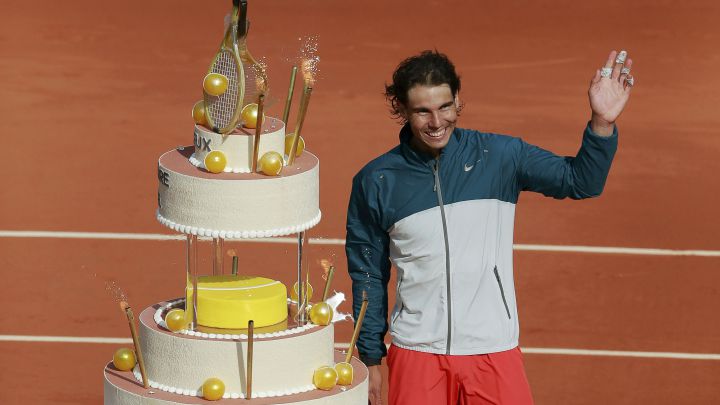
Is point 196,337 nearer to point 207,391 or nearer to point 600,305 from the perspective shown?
point 207,391

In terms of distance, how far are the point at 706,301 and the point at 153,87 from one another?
7103mm

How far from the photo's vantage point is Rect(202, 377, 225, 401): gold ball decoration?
691 cm

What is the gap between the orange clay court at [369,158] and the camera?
12.8 m

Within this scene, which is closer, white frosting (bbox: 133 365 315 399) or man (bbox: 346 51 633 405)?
white frosting (bbox: 133 365 315 399)

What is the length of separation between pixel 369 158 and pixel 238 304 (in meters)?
8.38

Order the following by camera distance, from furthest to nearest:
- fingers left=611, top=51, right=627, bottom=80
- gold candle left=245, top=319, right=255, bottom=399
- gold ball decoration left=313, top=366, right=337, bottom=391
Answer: fingers left=611, top=51, right=627, bottom=80
gold ball decoration left=313, top=366, right=337, bottom=391
gold candle left=245, top=319, right=255, bottom=399

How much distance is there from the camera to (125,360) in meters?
7.38

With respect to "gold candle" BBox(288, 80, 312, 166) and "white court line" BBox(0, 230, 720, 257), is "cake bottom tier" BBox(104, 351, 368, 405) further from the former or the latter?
"white court line" BBox(0, 230, 720, 257)

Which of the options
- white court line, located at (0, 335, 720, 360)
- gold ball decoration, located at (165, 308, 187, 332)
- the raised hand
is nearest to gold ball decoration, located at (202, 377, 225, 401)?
gold ball decoration, located at (165, 308, 187, 332)

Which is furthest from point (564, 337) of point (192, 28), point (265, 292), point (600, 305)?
point (192, 28)

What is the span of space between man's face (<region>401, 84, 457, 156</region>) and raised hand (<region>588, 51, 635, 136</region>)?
743 millimetres

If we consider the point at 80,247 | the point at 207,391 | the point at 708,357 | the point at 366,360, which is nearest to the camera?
the point at 207,391

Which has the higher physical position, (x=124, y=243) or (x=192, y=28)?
(x=192, y=28)

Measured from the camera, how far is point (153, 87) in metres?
17.2
